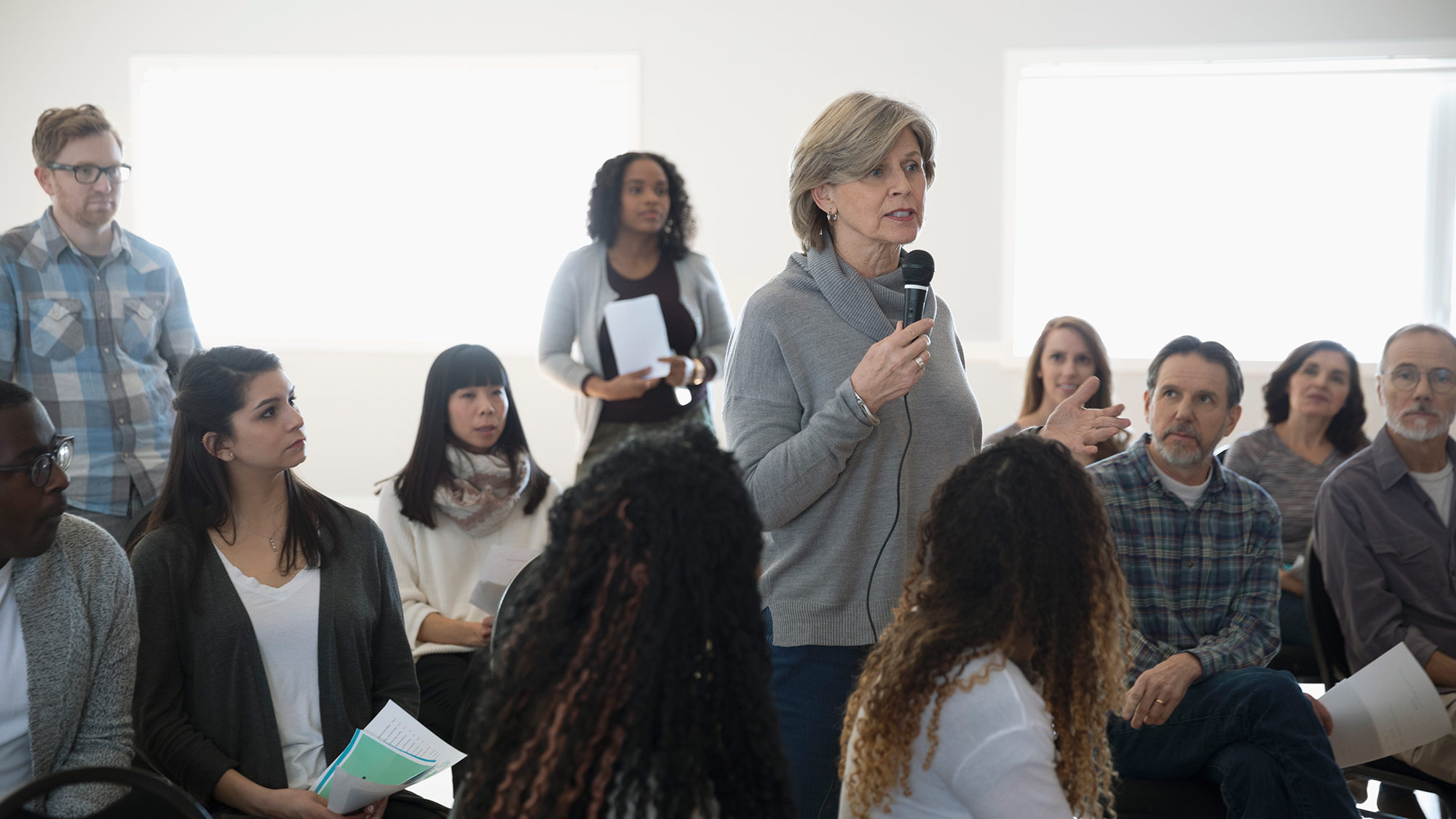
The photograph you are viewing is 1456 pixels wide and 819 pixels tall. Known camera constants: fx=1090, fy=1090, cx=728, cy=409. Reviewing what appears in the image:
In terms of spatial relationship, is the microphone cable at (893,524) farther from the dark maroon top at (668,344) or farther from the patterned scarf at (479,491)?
the dark maroon top at (668,344)

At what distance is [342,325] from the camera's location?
633 cm

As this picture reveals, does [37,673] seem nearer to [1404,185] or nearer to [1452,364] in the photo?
[1452,364]

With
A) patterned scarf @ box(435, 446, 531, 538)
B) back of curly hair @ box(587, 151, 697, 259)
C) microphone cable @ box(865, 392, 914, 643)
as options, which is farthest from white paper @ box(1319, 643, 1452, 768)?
back of curly hair @ box(587, 151, 697, 259)

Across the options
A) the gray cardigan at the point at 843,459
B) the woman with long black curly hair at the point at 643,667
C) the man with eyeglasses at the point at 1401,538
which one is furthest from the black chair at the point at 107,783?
the man with eyeglasses at the point at 1401,538

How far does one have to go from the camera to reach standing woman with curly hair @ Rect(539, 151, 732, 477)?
11.5 ft

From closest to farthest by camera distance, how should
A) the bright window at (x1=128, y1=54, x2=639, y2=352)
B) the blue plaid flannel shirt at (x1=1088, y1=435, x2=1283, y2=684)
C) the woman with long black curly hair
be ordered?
the woman with long black curly hair, the blue plaid flannel shirt at (x1=1088, y1=435, x2=1283, y2=684), the bright window at (x1=128, y1=54, x2=639, y2=352)

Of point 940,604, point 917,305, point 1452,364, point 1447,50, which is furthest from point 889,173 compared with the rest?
point 1447,50

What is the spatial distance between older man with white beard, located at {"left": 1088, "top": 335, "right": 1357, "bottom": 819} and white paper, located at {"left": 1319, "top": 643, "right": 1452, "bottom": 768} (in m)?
0.04

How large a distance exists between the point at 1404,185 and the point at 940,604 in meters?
5.51

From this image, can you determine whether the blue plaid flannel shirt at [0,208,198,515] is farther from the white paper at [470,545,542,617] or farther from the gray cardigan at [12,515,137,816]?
the gray cardigan at [12,515,137,816]

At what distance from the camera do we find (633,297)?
11.8 ft

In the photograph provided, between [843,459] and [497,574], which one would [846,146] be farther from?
[497,574]

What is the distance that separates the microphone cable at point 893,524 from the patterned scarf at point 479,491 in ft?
5.05

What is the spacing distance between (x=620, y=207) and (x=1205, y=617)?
220cm
